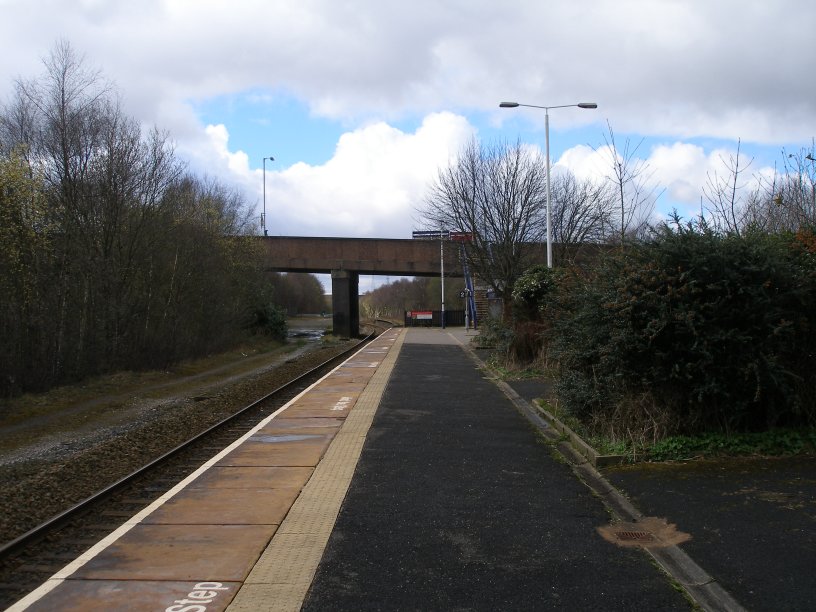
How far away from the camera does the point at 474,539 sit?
5.53 m

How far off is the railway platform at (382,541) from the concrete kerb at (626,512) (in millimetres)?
17

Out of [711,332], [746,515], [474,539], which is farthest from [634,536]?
[711,332]

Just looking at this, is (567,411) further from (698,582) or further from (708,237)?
(698,582)

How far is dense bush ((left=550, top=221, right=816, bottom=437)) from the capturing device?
26.6 feet

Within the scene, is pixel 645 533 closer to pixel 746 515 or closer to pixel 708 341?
pixel 746 515

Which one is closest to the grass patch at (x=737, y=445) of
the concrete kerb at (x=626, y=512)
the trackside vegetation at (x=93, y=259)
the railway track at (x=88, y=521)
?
the concrete kerb at (x=626, y=512)

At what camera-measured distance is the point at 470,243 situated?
96.3 ft

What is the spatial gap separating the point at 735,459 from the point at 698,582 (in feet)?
12.4

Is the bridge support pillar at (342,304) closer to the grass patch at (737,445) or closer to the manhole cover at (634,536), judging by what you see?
the grass patch at (737,445)

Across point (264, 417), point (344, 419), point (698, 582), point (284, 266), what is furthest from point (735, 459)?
point (284, 266)

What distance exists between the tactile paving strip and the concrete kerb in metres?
2.56

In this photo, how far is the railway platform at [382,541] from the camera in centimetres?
444

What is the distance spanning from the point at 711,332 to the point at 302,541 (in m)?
5.45

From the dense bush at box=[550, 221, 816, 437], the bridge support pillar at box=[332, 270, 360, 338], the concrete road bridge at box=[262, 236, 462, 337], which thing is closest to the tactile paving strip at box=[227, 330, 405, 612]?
the dense bush at box=[550, 221, 816, 437]
